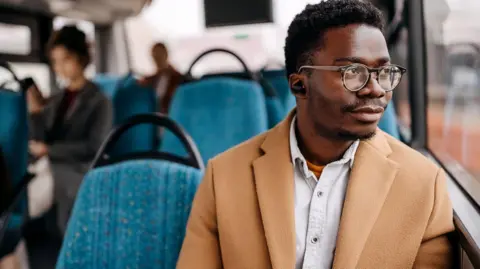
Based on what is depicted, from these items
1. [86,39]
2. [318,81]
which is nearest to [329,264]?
[318,81]

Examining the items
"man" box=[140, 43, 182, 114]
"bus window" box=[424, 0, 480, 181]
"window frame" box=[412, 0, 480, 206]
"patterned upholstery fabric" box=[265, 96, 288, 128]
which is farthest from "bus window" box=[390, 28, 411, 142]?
"man" box=[140, 43, 182, 114]

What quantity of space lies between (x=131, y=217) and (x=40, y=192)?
8.15 ft

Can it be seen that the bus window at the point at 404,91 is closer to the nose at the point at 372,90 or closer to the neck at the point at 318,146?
the neck at the point at 318,146

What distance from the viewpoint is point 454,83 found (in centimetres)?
182

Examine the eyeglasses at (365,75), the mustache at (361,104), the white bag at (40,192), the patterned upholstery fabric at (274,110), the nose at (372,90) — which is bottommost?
the white bag at (40,192)

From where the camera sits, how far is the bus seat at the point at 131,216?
1.23 m

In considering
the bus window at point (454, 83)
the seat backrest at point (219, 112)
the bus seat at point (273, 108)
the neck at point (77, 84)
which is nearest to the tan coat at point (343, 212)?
the bus window at point (454, 83)

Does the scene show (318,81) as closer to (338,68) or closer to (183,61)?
(338,68)

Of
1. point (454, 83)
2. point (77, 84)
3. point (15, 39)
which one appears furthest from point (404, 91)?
point (15, 39)

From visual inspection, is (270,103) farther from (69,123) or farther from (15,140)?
(15,140)

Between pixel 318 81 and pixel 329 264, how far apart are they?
344 millimetres

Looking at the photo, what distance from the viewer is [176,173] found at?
4.16ft

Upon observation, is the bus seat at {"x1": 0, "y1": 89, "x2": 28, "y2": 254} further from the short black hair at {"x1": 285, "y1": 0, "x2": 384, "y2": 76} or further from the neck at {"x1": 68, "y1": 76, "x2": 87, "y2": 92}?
the short black hair at {"x1": 285, "y1": 0, "x2": 384, "y2": 76}

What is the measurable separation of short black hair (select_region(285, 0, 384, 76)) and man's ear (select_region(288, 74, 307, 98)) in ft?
0.08
